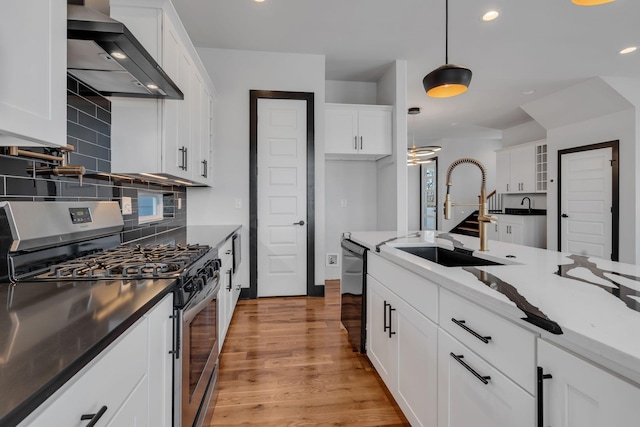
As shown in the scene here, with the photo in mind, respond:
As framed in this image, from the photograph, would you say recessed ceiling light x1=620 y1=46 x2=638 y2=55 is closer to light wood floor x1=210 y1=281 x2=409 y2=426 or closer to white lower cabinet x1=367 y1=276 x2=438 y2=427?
white lower cabinet x1=367 y1=276 x2=438 y2=427

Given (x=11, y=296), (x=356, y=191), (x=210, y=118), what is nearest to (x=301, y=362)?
(x=11, y=296)

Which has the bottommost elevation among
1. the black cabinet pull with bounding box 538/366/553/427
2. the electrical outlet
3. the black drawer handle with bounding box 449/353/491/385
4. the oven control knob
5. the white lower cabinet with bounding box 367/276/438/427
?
the white lower cabinet with bounding box 367/276/438/427

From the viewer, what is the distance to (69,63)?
144 cm

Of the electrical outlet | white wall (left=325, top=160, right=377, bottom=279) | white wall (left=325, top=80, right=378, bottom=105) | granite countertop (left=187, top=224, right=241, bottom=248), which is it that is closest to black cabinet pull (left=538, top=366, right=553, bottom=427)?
granite countertop (left=187, top=224, right=241, bottom=248)

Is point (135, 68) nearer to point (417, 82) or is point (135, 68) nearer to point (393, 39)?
point (393, 39)

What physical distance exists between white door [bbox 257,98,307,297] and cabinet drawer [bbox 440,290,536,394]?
270 centimetres

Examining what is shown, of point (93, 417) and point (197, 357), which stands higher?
point (93, 417)

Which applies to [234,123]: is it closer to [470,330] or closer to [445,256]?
[445,256]

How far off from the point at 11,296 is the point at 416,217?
8.57m

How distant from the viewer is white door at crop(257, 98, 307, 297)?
3711 mm

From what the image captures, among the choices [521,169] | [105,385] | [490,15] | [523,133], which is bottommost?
[105,385]

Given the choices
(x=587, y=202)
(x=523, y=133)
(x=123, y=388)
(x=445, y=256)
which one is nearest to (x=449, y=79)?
(x=445, y=256)

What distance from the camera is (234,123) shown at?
3.66m

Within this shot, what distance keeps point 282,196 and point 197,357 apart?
99.9 inches
